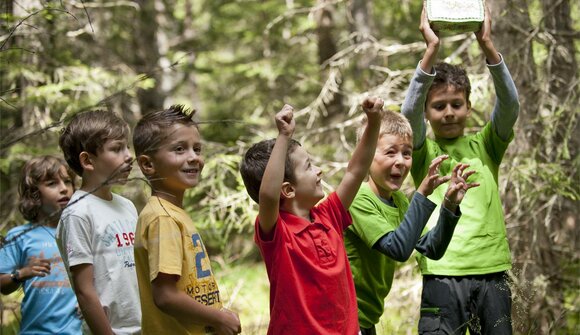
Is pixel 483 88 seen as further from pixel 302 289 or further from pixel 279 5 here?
pixel 279 5

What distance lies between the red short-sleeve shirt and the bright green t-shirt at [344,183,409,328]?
51 centimetres

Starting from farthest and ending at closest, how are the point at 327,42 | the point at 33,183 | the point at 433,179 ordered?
the point at 327,42, the point at 33,183, the point at 433,179

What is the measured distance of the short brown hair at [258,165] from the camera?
12.2 feet

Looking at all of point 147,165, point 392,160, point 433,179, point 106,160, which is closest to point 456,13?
point 392,160

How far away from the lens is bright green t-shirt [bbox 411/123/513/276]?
4336mm

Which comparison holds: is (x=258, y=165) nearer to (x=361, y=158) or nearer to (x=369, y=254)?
(x=361, y=158)

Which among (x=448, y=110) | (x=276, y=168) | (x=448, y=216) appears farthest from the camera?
(x=448, y=110)

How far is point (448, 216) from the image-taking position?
13.0ft

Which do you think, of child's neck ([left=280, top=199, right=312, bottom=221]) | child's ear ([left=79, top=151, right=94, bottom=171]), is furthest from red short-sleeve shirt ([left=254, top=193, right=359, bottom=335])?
child's ear ([left=79, top=151, right=94, bottom=171])

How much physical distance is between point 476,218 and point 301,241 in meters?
1.32

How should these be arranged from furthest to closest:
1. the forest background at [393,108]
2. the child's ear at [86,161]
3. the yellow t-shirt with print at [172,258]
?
the forest background at [393,108] < the child's ear at [86,161] < the yellow t-shirt with print at [172,258]

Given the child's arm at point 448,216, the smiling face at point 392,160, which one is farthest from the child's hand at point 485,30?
the child's arm at point 448,216

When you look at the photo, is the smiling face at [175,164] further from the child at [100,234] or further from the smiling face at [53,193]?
the smiling face at [53,193]

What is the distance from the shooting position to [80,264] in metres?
3.76
